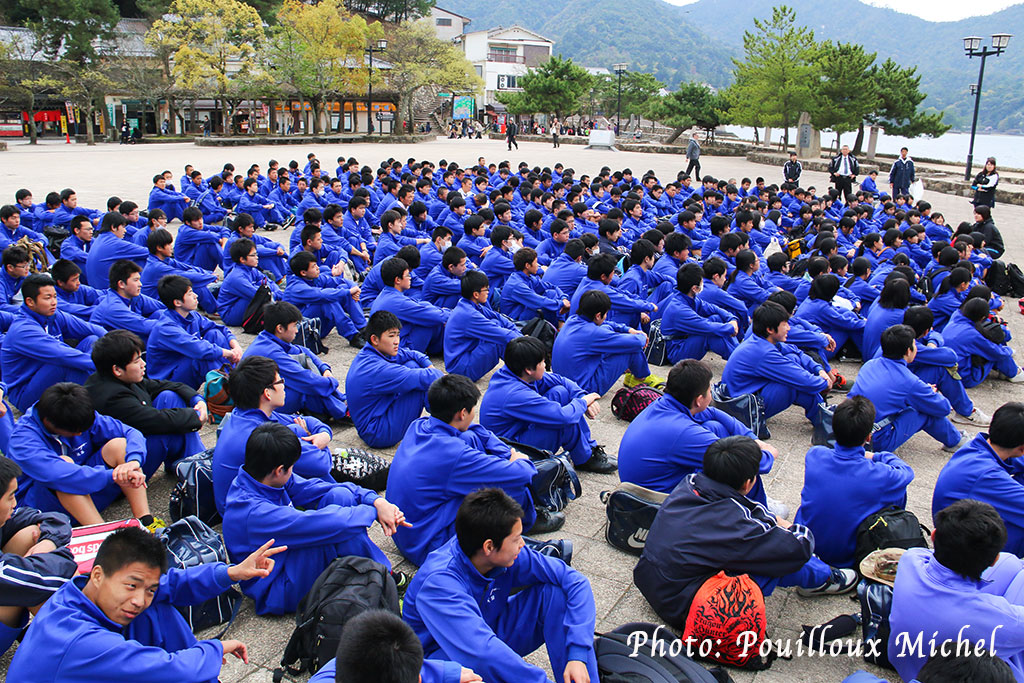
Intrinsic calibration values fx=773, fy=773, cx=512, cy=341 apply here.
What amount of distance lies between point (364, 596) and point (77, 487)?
193 cm

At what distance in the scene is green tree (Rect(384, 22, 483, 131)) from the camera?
42.6 metres

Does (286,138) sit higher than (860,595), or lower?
higher

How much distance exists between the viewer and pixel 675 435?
4398 mm

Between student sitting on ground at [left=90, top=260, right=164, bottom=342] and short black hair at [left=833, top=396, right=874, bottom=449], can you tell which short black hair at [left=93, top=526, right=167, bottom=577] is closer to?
short black hair at [left=833, top=396, right=874, bottom=449]

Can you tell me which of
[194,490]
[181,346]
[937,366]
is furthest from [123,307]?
[937,366]

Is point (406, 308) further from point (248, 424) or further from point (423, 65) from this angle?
point (423, 65)

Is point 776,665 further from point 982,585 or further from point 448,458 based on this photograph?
point 448,458

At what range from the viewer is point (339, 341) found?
8945 millimetres

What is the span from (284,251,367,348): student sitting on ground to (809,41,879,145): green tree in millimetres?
28534

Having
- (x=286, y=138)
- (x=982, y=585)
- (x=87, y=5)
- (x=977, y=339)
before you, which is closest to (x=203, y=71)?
(x=286, y=138)

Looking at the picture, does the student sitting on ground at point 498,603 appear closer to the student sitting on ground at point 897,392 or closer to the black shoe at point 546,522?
the black shoe at point 546,522

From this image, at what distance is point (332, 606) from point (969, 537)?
261 centimetres

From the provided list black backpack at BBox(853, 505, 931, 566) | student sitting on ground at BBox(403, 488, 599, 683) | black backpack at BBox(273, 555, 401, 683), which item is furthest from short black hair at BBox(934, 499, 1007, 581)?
black backpack at BBox(273, 555, 401, 683)

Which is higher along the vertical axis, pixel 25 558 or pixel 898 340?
pixel 898 340
